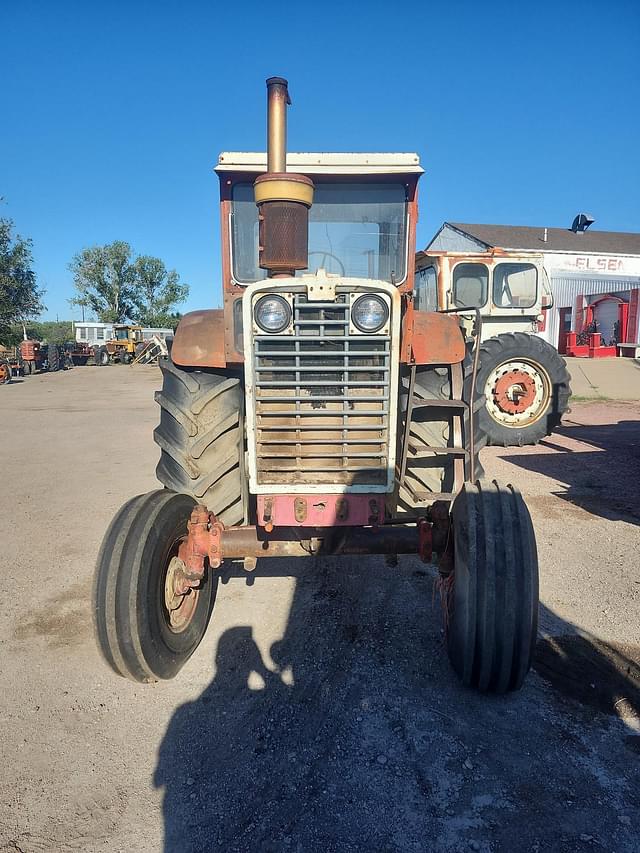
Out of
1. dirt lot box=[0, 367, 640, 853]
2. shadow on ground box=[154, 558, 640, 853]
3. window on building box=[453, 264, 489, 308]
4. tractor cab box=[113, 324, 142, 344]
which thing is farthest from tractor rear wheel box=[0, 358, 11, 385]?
shadow on ground box=[154, 558, 640, 853]

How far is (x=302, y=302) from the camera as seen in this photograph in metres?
2.97

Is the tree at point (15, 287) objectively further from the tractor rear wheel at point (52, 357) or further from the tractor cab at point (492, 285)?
the tractor cab at point (492, 285)

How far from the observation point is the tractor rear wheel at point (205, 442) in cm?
348

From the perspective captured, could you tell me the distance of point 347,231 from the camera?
3980 millimetres

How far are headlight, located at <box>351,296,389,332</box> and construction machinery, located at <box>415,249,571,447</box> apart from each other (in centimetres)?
549

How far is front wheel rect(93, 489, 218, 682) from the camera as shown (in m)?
2.74

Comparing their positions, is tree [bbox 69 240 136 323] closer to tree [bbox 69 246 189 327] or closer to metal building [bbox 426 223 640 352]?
tree [bbox 69 246 189 327]

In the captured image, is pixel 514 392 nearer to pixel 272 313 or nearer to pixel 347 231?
pixel 347 231

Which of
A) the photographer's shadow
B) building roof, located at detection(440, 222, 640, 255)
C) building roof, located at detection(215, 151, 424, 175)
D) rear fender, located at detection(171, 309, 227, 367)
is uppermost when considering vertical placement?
building roof, located at detection(440, 222, 640, 255)

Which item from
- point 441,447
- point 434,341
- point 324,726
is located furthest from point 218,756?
point 434,341

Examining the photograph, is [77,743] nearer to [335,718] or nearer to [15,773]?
[15,773]

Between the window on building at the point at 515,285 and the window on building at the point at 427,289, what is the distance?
3.18ft

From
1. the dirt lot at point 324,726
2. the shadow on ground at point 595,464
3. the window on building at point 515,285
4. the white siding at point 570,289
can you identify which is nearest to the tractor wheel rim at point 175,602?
the dirt lot at point 324,726

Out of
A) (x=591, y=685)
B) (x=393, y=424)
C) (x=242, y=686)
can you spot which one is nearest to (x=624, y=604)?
(x=591, y=685)
